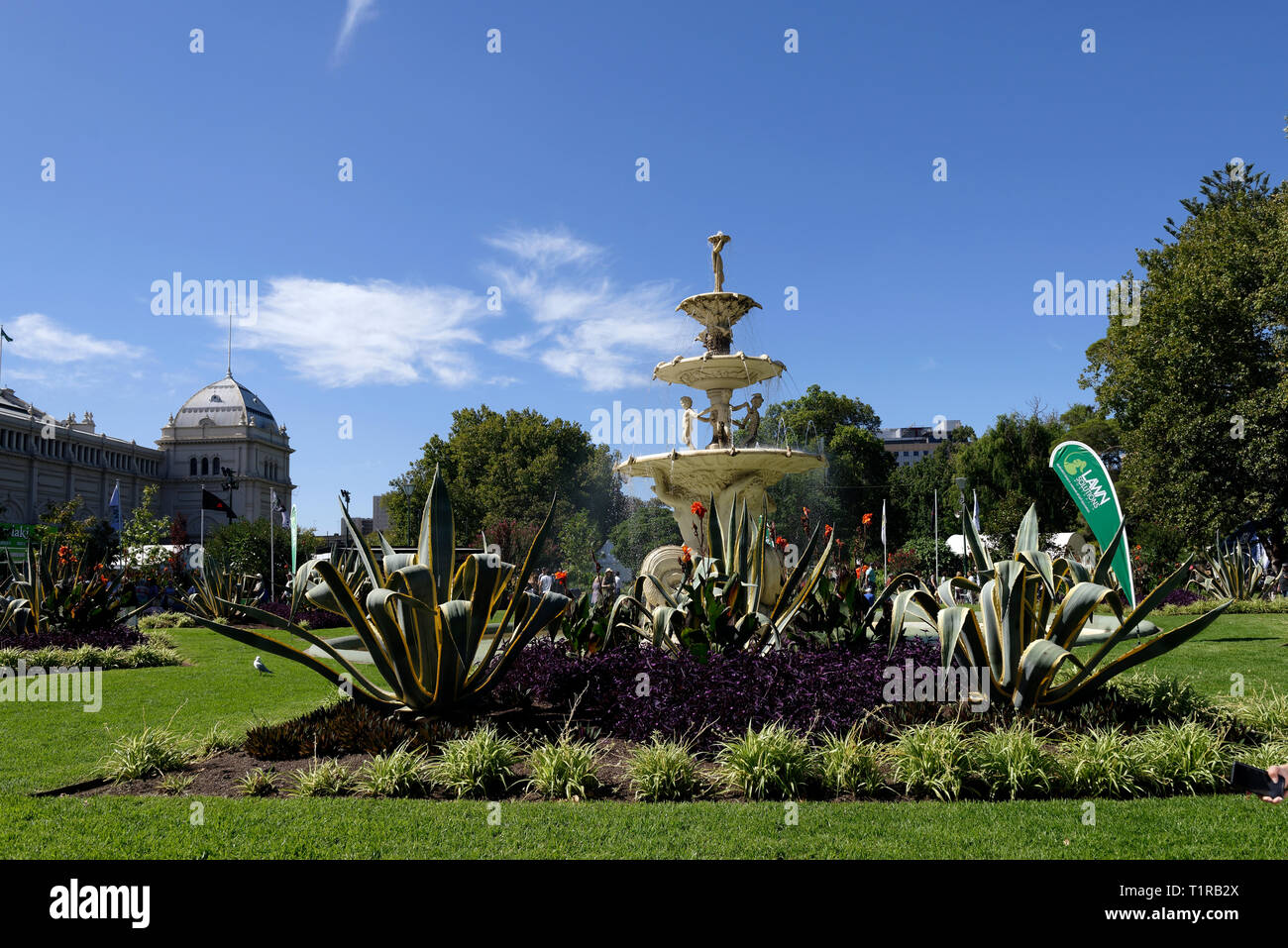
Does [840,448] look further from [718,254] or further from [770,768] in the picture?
[770,768]

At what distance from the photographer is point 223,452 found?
3664 inches

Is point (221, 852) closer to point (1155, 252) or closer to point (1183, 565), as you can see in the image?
point (1183, 565)

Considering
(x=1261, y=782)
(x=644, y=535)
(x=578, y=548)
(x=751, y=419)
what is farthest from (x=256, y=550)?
(x=1261, y=782)

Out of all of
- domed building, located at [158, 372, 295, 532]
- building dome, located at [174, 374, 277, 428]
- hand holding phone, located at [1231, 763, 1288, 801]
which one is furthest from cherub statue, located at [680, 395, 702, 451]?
building dome, located at [174, 374, 277, 428]

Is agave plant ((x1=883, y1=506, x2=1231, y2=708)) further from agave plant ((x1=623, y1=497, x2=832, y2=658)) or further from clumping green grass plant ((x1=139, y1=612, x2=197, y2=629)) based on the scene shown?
clumping green grass plant ((x1=139, y1=612, x2=197, y2=629))

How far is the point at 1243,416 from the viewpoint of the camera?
73.3 feet

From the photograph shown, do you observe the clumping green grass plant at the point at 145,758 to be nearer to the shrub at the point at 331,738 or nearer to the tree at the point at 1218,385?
the shrub at the point at 331,738

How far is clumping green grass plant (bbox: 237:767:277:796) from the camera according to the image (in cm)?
575

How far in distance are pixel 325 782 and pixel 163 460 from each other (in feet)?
338

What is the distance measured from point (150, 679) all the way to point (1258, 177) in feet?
140

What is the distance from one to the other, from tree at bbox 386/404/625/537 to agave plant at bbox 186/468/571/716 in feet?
133

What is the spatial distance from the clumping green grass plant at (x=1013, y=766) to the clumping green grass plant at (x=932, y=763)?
0.29 feet
